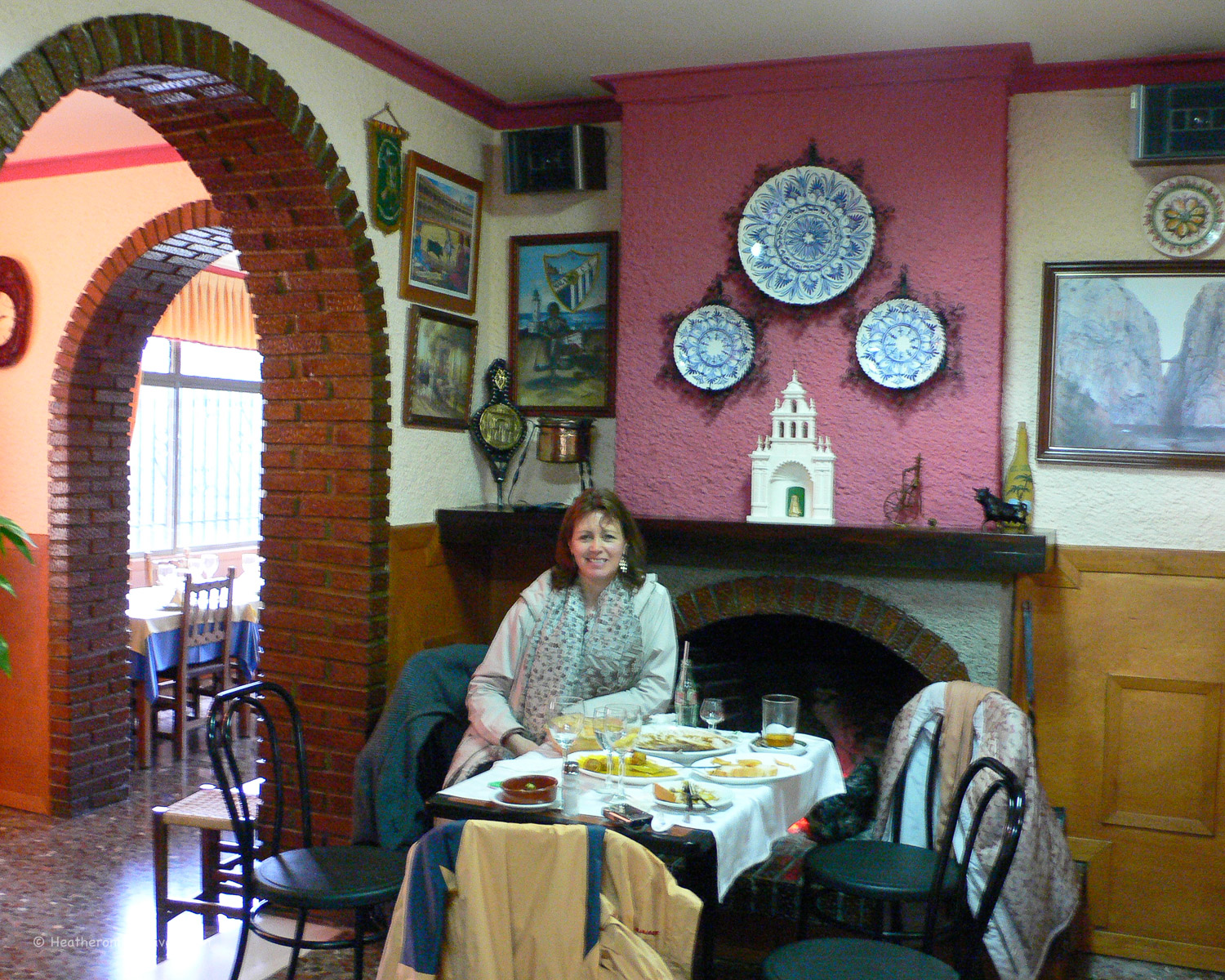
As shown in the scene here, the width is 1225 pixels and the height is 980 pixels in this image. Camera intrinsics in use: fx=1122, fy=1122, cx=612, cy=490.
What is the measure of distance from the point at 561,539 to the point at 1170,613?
1.96 meters

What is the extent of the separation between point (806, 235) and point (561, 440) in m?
1.14

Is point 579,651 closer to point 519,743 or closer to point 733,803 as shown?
point 519,743

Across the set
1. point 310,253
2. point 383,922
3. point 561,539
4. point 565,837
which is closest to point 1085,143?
point 561,539

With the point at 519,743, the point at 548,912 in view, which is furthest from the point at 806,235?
the point at 548,912

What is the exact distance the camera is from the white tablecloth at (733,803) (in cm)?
229

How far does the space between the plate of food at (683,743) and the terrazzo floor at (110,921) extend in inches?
39.9

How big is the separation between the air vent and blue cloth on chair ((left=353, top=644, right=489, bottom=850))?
2766 millimetres

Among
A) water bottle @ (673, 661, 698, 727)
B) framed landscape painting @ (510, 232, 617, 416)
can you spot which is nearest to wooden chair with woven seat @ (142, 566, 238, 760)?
framed landscape painting @ (510, 232, 617, 416)

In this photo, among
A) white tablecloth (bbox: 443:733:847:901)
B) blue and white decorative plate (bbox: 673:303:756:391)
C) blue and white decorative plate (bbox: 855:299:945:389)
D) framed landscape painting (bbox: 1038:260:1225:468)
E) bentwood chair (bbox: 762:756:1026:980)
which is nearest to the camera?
bentwood chair (bbox: 762:756:1026:980)

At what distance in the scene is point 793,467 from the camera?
386cm

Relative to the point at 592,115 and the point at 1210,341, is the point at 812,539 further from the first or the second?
the point at 592,115

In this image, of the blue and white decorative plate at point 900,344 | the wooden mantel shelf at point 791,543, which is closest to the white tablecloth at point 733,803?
the wooden mantel shelf at point 791,543

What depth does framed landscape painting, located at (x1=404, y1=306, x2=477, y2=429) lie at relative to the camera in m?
3.86

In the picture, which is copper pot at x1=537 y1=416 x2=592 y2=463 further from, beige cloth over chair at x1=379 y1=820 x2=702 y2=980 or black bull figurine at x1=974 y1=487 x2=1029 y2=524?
beige cloth over chair at x1=379 y1=820 x2=702 y2=980
